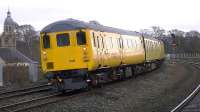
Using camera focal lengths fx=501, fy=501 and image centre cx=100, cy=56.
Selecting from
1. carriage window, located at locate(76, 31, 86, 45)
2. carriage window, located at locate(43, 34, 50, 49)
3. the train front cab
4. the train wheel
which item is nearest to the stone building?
carriage window, located at locate(43, 34, 50, 49)

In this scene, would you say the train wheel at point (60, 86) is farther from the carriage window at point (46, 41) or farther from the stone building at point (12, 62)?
the stone building at point (12, 62)

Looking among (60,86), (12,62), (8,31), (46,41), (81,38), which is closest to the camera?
(60,86)

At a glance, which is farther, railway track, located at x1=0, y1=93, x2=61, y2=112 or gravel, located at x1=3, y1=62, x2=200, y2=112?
gravel, located at x1=3, y1=62, x2=200, y2=112

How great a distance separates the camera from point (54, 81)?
19.6 meters

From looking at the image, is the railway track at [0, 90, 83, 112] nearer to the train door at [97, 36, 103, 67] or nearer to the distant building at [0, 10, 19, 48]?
the train door at [97, 36, 103, 67]

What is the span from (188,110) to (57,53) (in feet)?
21.3

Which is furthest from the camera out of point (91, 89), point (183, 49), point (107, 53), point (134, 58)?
point (183, 49)

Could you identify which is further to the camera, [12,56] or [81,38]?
[12,56]

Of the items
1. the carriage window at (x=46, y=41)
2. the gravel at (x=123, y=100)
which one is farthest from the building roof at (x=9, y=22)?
the carriage window at (x=46, y=41)

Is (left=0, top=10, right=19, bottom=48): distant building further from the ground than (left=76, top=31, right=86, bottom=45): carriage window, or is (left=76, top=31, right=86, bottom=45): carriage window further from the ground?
(left=0, top=10, right=19, bottom=48): distant building

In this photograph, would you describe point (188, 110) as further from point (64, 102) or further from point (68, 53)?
point (68, 53)

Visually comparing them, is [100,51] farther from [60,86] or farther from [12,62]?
[12,62]

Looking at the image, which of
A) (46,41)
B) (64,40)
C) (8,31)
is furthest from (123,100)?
(8,31)

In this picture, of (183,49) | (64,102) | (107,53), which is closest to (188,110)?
(64,102)
